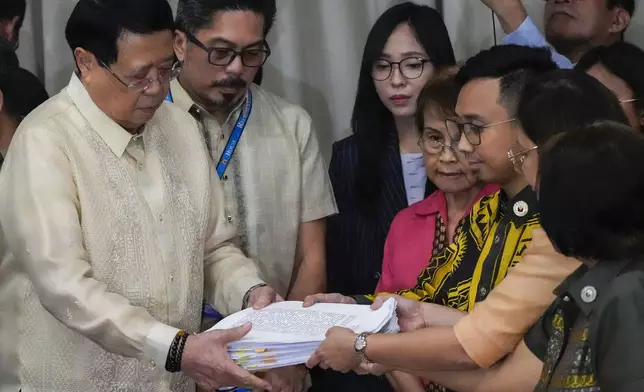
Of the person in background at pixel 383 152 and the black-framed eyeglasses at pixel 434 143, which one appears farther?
the person in background at pixel 383 152

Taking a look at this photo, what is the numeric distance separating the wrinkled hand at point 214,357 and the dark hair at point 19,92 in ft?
3.71

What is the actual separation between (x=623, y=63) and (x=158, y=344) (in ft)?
4.58

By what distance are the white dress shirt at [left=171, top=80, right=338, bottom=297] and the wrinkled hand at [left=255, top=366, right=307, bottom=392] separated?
347 mm

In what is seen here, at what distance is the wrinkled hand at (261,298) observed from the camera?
2251 millimetres

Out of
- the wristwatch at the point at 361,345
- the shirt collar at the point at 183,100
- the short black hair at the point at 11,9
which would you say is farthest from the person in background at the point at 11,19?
the wristwatch at the point at 361,345

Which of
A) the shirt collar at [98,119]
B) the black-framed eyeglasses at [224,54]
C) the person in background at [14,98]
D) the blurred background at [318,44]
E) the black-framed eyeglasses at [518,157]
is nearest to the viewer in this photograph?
the black-framed eyeglasses at [518,157]

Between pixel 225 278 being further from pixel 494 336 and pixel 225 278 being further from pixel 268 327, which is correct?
pixel 494 336

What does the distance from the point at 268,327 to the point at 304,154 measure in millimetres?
808

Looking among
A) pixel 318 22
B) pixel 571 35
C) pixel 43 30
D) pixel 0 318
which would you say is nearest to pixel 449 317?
pixel 0 318

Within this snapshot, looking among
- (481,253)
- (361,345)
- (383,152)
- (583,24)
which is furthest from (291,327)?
(583,24)

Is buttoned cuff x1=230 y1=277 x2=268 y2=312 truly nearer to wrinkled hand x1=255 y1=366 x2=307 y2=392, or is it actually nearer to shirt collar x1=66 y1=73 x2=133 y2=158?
wrinkled hand x1=255 y1=366 x2=307 y2=392

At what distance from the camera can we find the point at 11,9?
309 cm

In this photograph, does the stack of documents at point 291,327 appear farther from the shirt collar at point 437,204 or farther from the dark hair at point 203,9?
the dark hair at point 203,9

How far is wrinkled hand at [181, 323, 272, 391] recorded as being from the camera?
2059 mm
